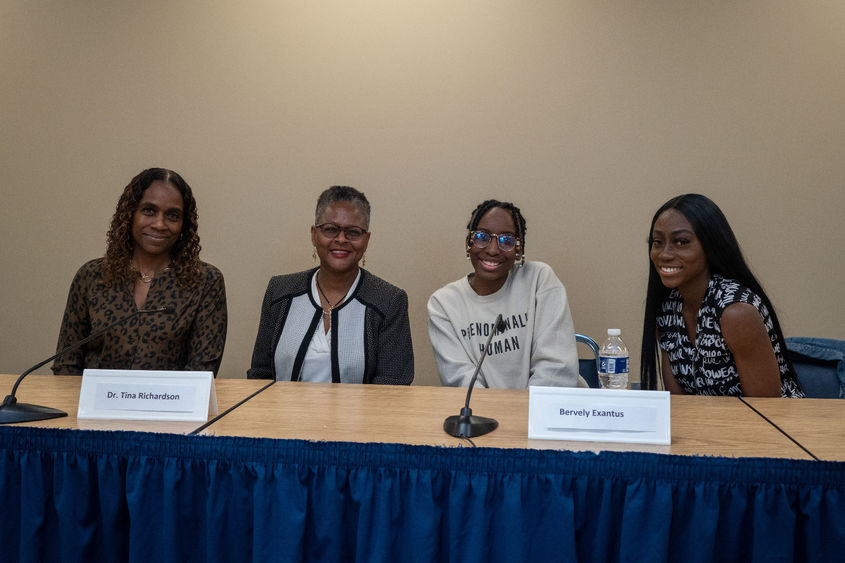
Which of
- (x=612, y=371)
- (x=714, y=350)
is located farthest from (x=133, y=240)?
(x=714, y=350)

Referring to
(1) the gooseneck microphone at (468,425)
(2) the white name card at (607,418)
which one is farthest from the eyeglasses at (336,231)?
(2) the white name card at (607,418)

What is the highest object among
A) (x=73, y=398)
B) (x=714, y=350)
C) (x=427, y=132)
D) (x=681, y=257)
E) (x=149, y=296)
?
(x=427, y=132)

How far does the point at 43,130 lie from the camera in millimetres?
3393

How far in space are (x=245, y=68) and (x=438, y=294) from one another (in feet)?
5.54

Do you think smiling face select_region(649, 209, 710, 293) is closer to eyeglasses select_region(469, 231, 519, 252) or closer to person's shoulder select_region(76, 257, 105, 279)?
eyeglasses select_region(469, 231, 519, 252)

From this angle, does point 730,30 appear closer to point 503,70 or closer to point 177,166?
point 503,70

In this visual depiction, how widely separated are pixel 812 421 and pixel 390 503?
103 centimetres

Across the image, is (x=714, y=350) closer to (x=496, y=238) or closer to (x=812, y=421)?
(x=812, y=421)

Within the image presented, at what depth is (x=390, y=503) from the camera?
4.12 feet

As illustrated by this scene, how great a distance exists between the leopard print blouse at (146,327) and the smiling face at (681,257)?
1.48 metres

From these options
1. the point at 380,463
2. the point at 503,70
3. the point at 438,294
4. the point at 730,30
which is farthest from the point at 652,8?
the point at 380,463

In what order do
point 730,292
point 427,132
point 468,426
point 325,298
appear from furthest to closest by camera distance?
point 427,132 < point 325,298 < point 730,292 < point 468,426

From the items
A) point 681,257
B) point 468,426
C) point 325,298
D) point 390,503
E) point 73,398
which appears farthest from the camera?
point 325,298

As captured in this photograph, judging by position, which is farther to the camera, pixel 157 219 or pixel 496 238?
pixel 496 238
